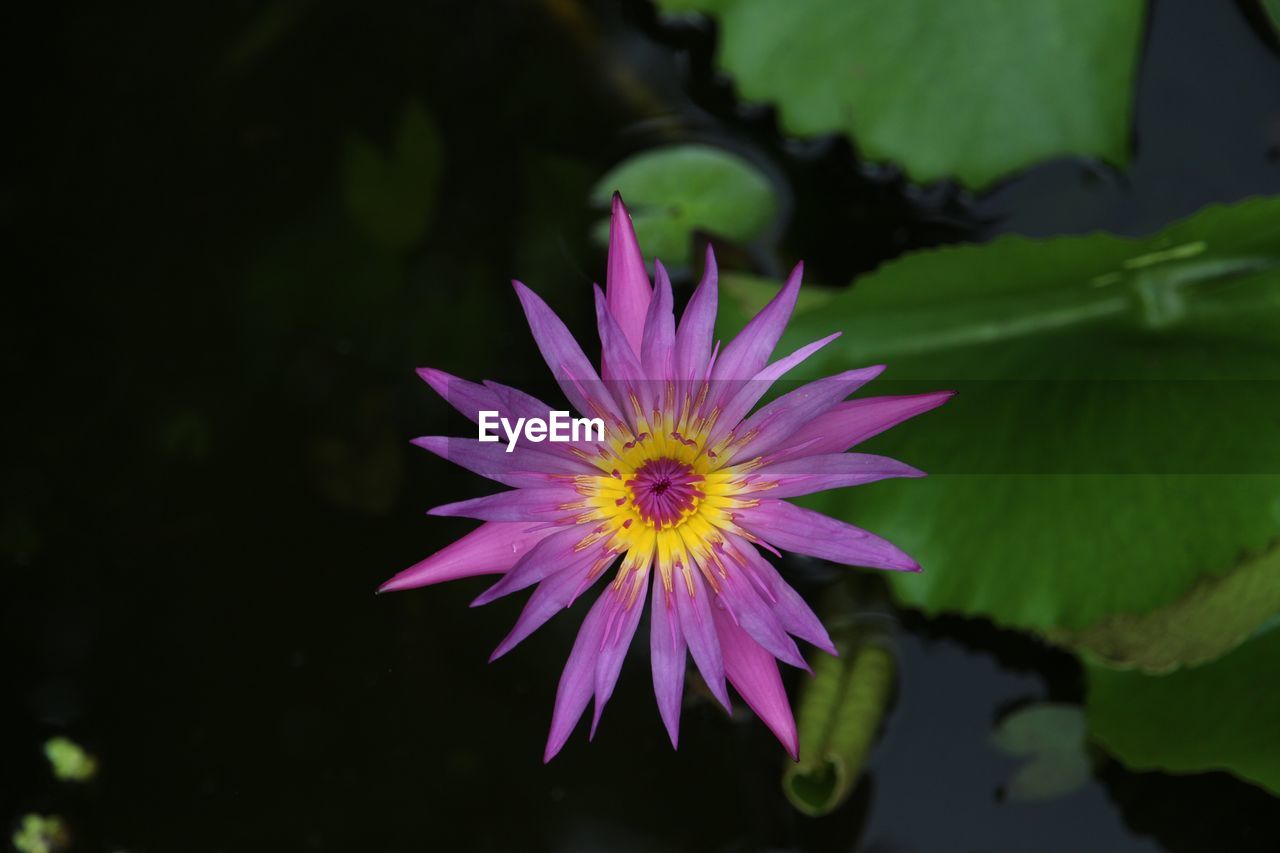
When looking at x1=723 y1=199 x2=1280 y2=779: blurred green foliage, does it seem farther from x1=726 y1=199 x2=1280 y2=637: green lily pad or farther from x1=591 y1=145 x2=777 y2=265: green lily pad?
x1=591 y1=145 x2=777 y2=265: green lily pad

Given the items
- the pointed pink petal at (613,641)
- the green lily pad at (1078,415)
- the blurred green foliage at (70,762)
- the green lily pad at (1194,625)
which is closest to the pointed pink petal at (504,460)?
the pointed pink petal at (613,641)

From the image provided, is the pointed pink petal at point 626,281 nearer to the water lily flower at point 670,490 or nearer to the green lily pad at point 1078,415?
the water lily flower at point 670,490

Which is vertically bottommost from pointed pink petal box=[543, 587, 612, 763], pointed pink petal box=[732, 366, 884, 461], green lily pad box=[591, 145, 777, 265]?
pointed pink petal box=[543, 587, 612, 763]

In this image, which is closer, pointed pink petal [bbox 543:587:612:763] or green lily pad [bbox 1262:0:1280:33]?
pointed pink petal [bbox 543:587:612:763]

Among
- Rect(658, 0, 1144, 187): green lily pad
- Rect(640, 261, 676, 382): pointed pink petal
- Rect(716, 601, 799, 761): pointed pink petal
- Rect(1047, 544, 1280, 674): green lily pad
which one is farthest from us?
Rect(658, 0, 1144, 187): green lily pad

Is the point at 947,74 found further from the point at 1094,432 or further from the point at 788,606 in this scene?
the point at 788,606

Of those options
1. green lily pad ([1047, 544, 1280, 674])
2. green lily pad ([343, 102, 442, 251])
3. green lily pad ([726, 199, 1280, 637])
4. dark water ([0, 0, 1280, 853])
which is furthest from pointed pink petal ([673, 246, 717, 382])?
green lily pad ([343, 102, 442, 251])

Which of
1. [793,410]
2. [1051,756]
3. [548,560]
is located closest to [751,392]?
[793,410]
